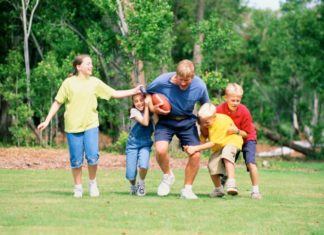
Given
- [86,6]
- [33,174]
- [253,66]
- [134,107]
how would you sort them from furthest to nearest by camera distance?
[253,66] < [86,6] < [33,174] < [134,107]

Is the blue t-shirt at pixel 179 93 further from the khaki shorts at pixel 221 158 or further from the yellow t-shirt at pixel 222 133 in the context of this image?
the khaki shorts at pixel 221 158

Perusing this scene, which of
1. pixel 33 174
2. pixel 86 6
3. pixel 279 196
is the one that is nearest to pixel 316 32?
pixel 86 6

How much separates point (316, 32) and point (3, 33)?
13675 mm

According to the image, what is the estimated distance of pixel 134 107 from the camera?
13.6 m

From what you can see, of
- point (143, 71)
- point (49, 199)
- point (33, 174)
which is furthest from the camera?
point (143, 71)

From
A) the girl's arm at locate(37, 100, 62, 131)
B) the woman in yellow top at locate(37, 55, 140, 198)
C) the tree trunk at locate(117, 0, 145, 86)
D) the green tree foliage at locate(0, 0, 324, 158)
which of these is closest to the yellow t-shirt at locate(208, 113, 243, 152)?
the woman in yellow top at locate(37, 55, 140, 198)

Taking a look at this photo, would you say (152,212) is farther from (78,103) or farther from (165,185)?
(78,103)

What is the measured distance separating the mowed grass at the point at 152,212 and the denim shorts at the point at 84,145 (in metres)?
0.60

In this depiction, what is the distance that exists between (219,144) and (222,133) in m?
0.21

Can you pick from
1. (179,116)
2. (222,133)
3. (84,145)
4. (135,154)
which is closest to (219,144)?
(222,133)

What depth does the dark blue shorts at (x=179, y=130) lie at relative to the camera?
13.1 m

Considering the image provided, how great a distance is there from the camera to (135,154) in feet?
44.9

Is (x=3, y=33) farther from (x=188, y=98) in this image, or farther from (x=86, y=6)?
(x=188, y=98)

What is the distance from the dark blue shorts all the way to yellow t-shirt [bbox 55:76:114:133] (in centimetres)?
98
